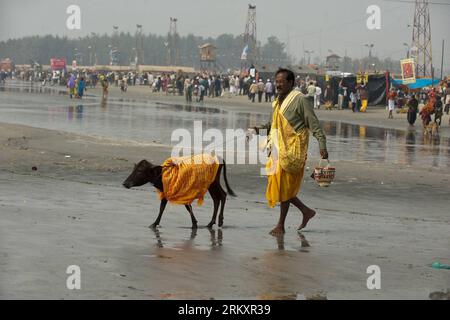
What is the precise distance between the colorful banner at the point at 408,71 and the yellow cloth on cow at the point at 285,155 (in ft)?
116

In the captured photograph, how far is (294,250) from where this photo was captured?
9.18 meters

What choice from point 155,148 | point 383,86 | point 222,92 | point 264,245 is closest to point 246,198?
point 264,245

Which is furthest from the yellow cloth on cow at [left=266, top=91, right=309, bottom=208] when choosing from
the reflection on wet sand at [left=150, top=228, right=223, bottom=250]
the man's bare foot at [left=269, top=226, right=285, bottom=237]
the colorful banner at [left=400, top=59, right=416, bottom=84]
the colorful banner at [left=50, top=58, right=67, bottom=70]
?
the colorful banner at [left=50, top=58, right=67, bottom=70]

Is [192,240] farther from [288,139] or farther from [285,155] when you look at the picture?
[288,139]

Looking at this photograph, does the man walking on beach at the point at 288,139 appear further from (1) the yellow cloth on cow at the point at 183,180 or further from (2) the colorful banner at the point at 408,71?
(2) the colorful banner at the point at 408,71

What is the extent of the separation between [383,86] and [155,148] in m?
33.6

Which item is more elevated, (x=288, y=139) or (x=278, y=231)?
(x=288, y=139)

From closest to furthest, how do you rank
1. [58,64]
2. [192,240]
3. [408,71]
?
1. [192,240]
2. [408,71]
3. [58,64]

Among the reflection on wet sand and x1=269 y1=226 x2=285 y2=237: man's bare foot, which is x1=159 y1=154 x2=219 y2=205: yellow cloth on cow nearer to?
the reflection on wet sand

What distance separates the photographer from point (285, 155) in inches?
399

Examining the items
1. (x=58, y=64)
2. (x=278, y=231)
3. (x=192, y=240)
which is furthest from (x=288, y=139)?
(x=58, y=64)

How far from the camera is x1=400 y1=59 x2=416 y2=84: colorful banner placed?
1767 inches

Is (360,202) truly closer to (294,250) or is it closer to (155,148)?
(294,250)

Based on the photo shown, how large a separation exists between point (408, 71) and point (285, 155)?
36157 millimetres
